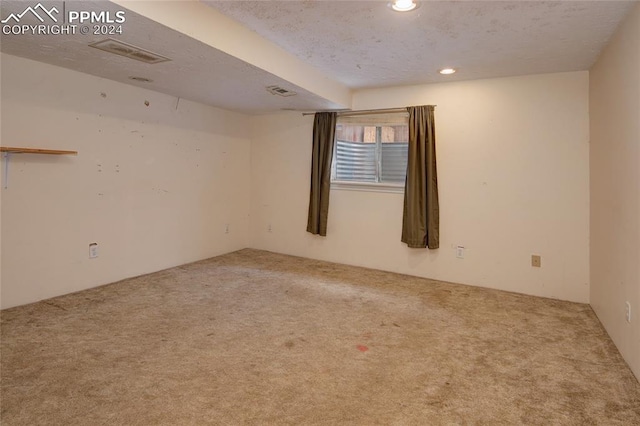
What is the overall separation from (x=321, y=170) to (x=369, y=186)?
0.67 meters

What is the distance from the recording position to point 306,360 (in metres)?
2.19

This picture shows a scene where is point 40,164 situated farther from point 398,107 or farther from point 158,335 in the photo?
point 398,107

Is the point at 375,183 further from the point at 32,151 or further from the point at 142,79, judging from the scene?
the point at 32,151

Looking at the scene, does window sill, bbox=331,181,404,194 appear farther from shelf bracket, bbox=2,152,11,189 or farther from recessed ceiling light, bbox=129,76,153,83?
shelf bracket, bbox=2,152,11,189

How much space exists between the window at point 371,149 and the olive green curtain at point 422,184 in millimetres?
220

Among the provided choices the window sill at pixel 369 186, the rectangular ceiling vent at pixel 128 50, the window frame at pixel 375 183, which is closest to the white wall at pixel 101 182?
the rectangular ceiling vent at pixel 128 50

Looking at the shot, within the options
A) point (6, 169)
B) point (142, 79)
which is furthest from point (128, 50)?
point (6, 169)

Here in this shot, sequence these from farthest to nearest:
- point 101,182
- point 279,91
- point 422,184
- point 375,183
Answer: point 375,183
point 422,184
point 279,91
point 101,182

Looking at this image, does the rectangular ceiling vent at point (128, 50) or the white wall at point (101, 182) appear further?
the white wall at point (101, 182)

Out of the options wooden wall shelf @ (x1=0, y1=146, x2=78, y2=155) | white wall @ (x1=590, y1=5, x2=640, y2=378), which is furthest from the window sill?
wooden wall shelf @ (x1=0, y1=146, x2=78, y2=155)

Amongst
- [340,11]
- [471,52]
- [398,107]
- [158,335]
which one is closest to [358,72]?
[398,107]

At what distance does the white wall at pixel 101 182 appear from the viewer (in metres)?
2.87
